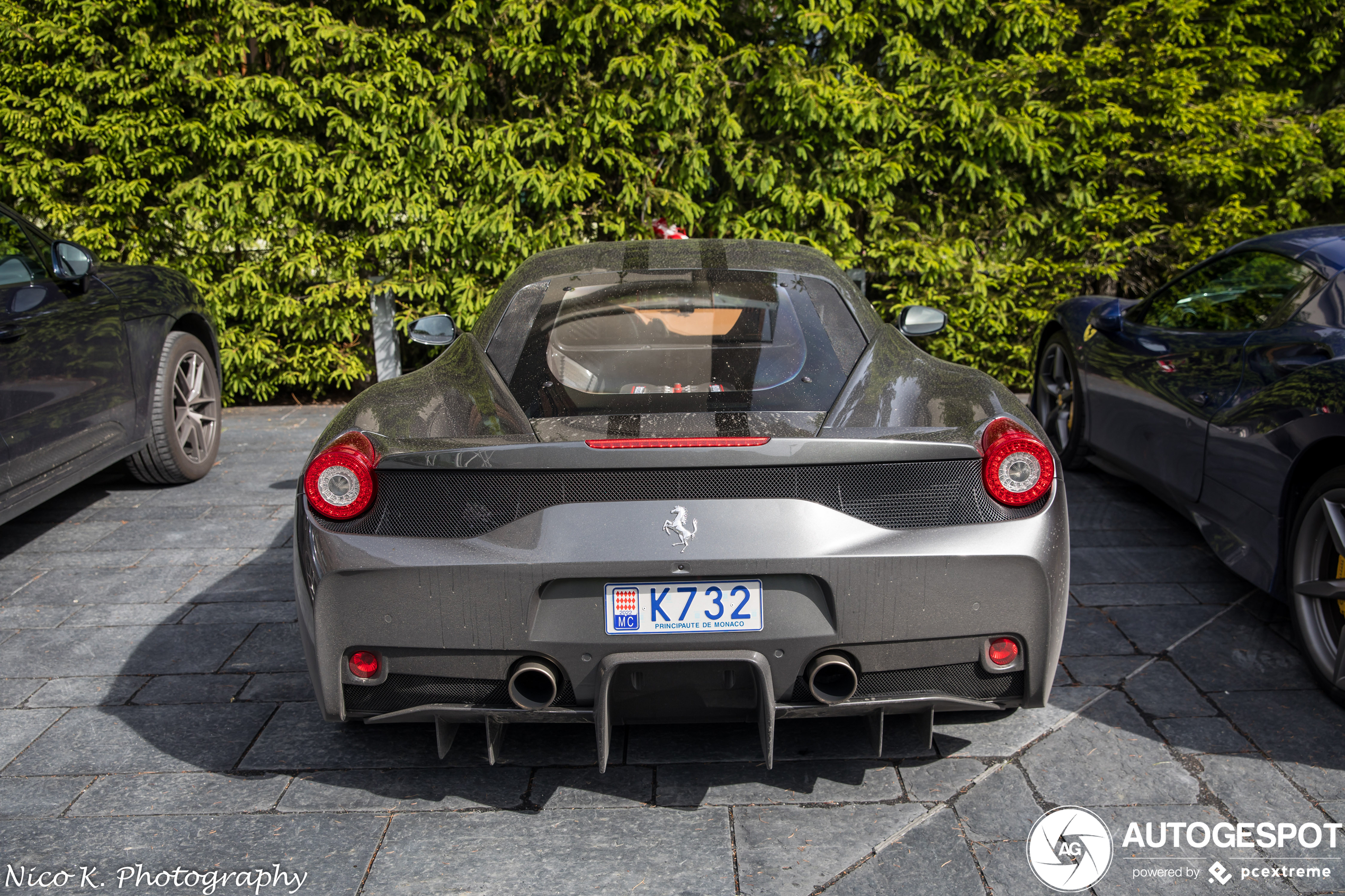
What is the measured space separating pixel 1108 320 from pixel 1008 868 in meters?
3.24

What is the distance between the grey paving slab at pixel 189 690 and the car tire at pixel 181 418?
2389mm

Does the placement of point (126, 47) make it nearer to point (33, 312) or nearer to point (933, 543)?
point (33, 312)

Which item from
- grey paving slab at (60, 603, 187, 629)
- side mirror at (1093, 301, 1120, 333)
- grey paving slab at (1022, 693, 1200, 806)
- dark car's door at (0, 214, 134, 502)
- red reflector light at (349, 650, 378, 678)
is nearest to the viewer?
red reflector light at (349, 650, 378, 678)

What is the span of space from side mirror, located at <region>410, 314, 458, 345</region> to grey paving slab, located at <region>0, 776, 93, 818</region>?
1833mm

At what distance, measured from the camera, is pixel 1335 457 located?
10.4ft

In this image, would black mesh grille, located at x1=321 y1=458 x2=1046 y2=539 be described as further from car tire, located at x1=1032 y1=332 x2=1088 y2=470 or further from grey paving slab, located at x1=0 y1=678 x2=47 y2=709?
car tire, located at x1=1032 y1=332 x2=1088 y2=470

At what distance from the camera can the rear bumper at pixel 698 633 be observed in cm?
235

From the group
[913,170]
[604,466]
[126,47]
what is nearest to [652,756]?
[604,466]

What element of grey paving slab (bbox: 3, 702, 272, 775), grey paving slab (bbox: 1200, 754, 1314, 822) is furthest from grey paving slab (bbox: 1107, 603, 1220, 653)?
grey paving slab (bbox: 3, 702, 272, 775)

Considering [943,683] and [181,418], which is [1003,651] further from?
[181,418]

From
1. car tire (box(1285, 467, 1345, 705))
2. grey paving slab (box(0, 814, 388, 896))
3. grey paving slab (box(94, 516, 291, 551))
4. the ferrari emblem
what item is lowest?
grey paving slab (box(94, 516, 291, 551))

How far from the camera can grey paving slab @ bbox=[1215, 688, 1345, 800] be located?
8.93 feet

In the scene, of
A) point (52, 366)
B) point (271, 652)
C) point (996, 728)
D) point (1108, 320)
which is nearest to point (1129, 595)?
point (996, 728)

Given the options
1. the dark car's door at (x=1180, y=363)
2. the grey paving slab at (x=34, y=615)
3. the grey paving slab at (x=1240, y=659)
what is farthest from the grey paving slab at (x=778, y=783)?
the grey paving slab at (x=34, y=615)
